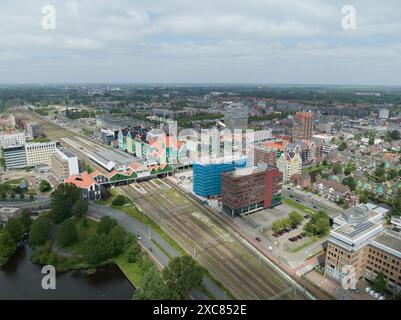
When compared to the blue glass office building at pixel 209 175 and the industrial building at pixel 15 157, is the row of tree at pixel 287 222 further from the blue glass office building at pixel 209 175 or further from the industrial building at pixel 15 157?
the industrial building at pixel 15 157

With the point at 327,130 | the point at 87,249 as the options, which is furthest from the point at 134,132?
the point at 327,130

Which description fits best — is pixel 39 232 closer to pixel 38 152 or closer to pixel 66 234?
pixel 66 234

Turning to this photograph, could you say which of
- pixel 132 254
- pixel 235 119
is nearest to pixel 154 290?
pixel 132 254

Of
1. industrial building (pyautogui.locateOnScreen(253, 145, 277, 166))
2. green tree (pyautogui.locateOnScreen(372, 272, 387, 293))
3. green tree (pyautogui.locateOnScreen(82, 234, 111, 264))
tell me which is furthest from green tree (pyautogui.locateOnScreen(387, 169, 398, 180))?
green tree (pyautogui.locateOnScreen(82, 234, 111, 264))

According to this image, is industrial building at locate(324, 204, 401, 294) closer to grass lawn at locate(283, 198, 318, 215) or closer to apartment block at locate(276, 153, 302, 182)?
grass lawn at locate(283, 198, 318, 215)
